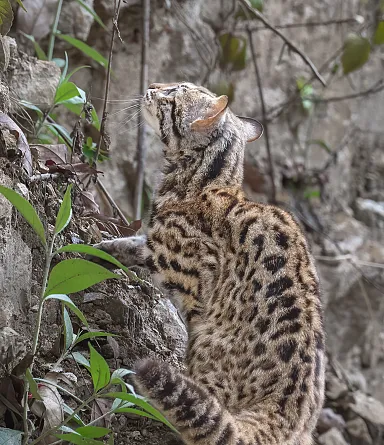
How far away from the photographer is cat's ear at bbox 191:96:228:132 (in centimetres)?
433

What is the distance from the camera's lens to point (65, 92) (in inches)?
161

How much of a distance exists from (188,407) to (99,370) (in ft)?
1.25

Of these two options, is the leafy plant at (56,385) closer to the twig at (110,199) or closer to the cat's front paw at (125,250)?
the cat's front paw at (125,250)

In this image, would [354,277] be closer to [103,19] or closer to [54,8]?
[103,19]

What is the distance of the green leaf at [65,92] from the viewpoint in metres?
4.09

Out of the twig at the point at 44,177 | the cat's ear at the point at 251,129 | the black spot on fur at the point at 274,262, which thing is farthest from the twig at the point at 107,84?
the black spot on fur at the point at 274,262

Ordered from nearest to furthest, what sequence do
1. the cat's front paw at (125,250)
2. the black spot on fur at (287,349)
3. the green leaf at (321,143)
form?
the black spot on fur at (287,349) → the cat's front paw at (125,250) → the green leaf at (321,143)

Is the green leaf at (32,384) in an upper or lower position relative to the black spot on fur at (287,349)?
lower

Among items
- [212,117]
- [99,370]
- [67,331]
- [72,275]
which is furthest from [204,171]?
[99,370]

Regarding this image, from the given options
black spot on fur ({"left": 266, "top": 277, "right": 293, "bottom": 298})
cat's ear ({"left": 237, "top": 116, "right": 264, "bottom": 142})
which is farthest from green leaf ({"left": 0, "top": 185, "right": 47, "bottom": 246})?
cat's ear ({"left": 237, "top": 116, "right": 264, "bottom": 142})

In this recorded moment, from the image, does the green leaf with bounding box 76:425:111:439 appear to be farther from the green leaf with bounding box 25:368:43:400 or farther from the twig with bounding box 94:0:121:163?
the twig with bounding box 94:0:121:163

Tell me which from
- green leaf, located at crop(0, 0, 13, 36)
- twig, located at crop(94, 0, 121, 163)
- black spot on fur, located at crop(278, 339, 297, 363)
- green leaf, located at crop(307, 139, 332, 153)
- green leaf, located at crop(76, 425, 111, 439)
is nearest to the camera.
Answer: green leaf, located at crop(76, 425, 111, 439)

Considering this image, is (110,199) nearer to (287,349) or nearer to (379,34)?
(287,349)

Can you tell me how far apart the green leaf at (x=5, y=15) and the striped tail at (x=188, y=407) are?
6.12ft
